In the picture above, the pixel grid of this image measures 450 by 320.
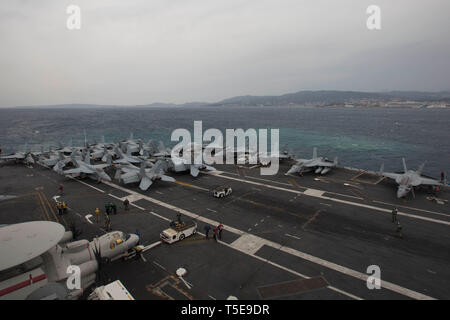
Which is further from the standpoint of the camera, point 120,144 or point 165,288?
point 120,144

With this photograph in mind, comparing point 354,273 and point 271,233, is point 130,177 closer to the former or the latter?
point 271,233

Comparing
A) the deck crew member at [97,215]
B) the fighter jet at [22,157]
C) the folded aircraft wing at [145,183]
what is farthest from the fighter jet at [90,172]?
the fighter jet at [22,157]

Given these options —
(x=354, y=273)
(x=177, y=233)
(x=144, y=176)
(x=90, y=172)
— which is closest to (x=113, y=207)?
(x=144, y=176)

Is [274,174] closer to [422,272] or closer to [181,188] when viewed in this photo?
[181,188]

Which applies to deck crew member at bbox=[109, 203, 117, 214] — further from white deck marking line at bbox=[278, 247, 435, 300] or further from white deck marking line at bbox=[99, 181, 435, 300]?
white deck marking line at bbox=[278, 247, 435, 300]

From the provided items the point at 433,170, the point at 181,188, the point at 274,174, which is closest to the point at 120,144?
the point at 181,188

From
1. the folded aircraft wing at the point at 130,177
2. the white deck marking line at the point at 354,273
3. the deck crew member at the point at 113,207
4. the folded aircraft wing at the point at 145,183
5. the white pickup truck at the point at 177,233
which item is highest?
the folded aircraft wing at the point at 130,177

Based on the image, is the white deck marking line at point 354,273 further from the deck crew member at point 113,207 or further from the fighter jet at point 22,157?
the fighter jet at point 22,157

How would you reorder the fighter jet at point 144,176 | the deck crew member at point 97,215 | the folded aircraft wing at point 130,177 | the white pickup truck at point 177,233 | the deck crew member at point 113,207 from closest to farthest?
the white pickup truck at point 177,233, the deck crew member at point 97,215, the deck crew member at point 113,207, the fighter jet at point 144,176, the folded aircraft wing at point 130,177

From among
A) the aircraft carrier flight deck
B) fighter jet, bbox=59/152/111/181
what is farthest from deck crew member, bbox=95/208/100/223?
fighter jet, bbox=59/152/111/181
